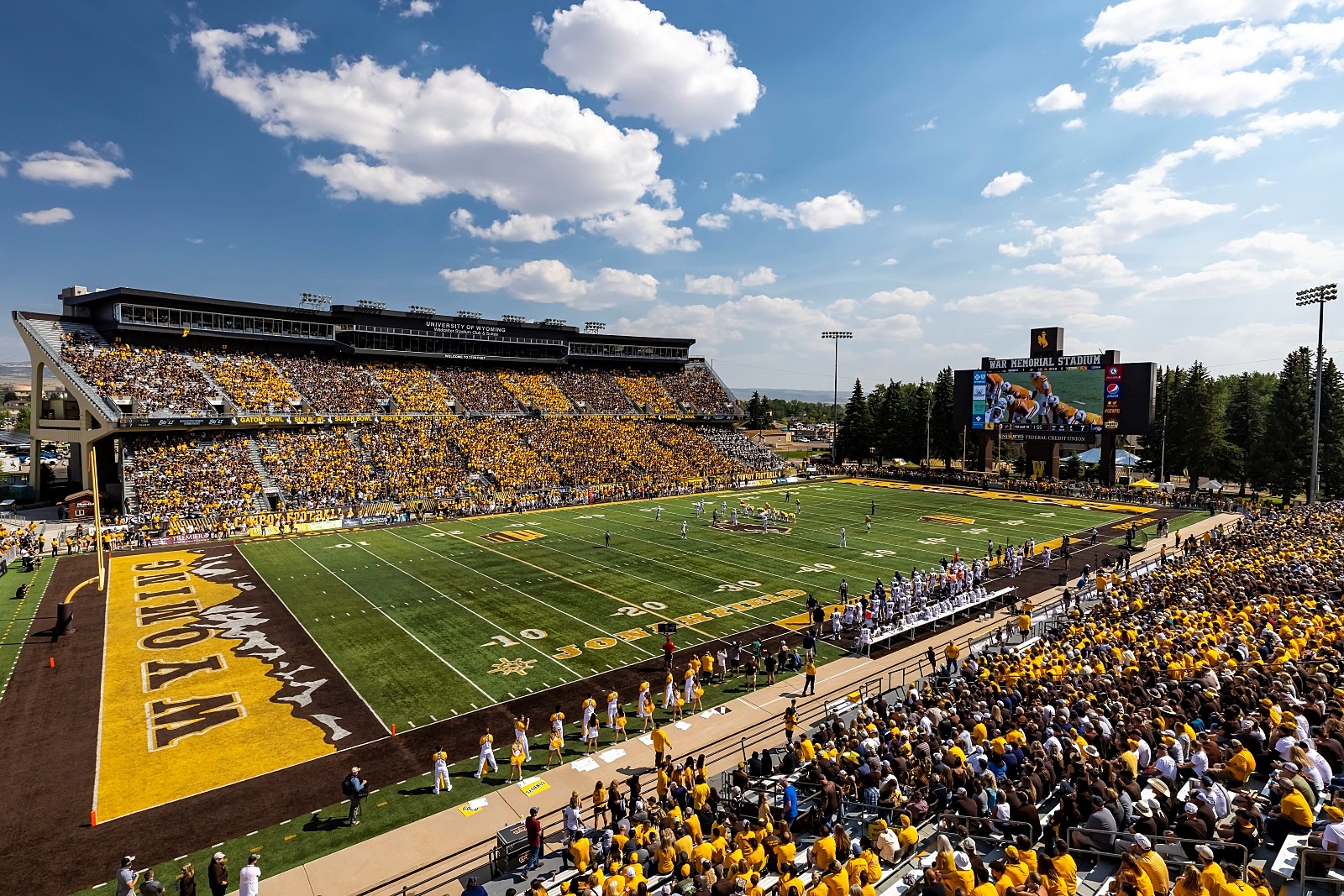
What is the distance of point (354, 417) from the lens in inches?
2218

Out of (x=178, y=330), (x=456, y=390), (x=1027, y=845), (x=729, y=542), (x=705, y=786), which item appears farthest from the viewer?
(x=456, y=390)

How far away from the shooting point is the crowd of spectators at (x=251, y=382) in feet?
168

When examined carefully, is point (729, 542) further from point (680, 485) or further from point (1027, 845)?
point (1027, 845)

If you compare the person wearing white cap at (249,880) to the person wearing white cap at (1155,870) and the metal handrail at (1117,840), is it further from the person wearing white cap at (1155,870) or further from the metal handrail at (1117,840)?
the person wearing white cap at (1155,870)

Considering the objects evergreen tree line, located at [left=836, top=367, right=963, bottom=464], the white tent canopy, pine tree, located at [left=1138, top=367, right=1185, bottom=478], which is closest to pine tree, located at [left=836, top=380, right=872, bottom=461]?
evergreen tree line, located at [left=836, top=367, right=963, bottom=464]

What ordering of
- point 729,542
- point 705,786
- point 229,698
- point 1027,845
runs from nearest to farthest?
point 1027,845 → point 705,786 → point 229,698 → point 729,542

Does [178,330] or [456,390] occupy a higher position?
[178,330]

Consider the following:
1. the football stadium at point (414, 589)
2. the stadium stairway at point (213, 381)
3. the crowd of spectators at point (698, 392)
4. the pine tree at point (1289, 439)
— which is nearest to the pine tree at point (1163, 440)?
the pine tree at point (1289, 439)

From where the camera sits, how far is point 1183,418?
204 feet

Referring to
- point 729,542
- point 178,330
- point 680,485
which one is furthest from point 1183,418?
point 178,330

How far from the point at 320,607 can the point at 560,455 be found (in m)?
35.4

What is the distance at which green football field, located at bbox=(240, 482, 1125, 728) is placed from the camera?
19.6 m

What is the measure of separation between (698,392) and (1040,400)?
1505 inches

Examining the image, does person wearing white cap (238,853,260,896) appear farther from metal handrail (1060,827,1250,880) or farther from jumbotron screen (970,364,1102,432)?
jumbotron screen (970,364,1102,432)
